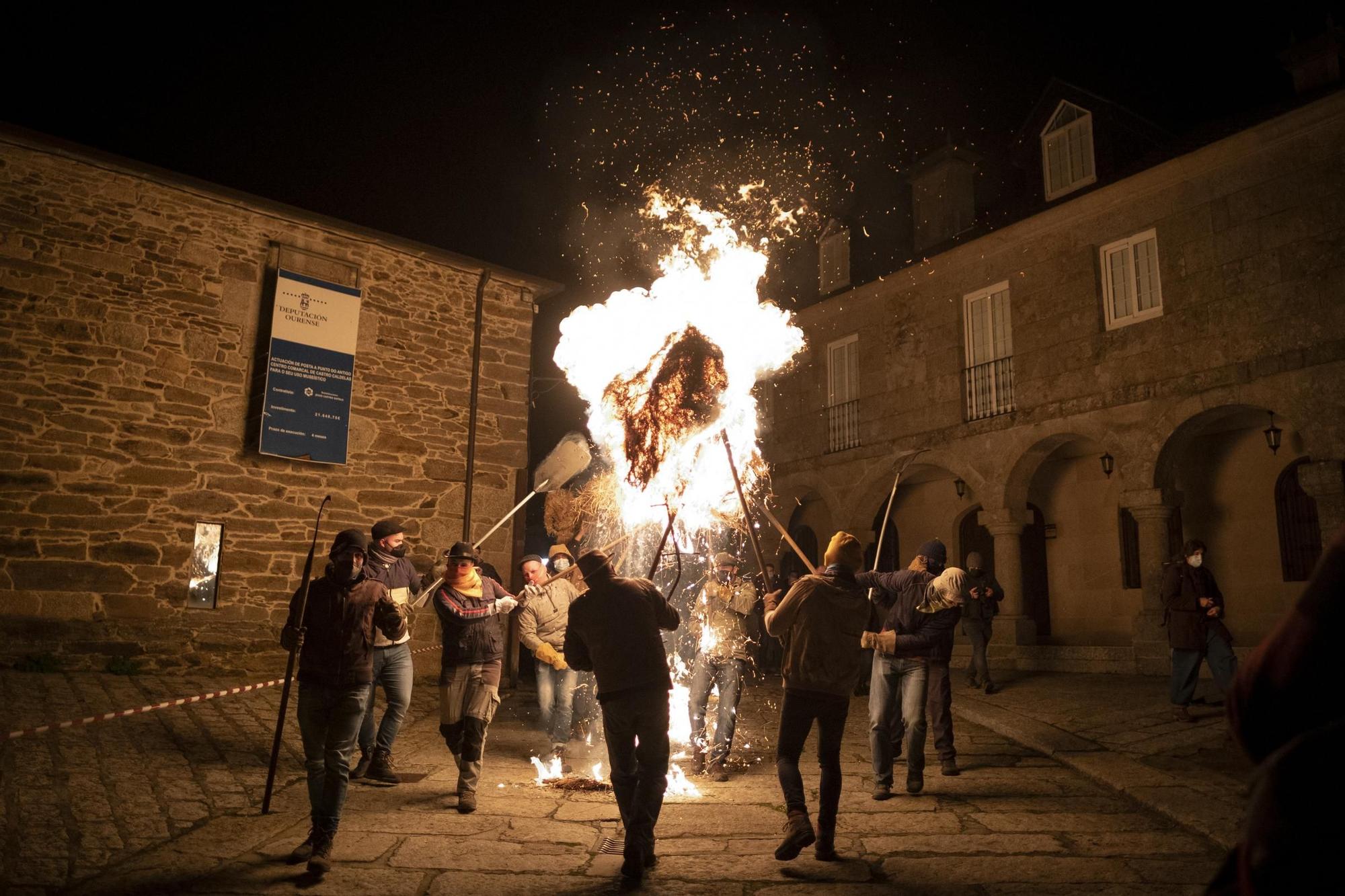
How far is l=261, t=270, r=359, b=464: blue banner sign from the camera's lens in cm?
1188

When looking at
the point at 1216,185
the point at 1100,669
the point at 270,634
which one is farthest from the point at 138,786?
the point at 1216,185

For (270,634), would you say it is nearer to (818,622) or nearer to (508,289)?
(508,289)

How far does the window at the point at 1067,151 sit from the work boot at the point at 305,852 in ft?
52.4

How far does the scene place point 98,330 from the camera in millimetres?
10836

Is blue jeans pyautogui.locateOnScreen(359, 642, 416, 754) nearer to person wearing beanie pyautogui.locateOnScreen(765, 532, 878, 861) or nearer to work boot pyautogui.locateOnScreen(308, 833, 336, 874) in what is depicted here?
work boot pyautogui.locateOnScreen(308, 833, 336, 874)

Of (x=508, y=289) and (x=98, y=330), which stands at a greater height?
(x=508, y=289)

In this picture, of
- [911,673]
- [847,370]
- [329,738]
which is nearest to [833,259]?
[847,370]

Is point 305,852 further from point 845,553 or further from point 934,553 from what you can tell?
point 934,553

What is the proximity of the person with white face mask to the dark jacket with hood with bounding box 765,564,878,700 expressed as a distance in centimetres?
541

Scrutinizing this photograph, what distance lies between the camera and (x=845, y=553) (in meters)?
6.09

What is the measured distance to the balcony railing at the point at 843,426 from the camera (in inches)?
759

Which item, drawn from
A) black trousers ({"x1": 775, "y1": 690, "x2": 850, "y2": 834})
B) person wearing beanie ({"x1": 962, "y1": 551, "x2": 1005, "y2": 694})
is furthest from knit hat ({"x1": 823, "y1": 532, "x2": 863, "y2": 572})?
person wearing beanie ({"x1": 962, "y1": 551, "x2": 1005, "y2": 694})

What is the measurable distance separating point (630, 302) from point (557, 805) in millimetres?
5254

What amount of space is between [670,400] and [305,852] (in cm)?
488
